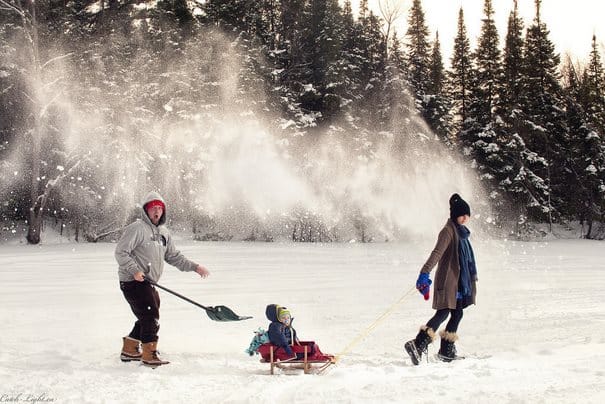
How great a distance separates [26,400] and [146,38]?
3597cm

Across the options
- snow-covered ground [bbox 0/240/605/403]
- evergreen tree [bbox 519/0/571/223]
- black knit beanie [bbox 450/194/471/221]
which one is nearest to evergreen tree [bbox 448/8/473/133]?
evergreen tree [bbox 519/0/571/223]

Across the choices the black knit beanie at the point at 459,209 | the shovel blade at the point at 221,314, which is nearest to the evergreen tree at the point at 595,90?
the black knit beanie at the point at 459,209

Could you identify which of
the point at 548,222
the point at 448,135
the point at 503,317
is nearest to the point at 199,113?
the point at 448,135

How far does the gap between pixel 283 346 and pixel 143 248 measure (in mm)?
1789

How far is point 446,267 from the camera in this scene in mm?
6465

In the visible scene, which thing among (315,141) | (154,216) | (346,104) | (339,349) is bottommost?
(339,349)

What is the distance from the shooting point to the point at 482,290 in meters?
12.5

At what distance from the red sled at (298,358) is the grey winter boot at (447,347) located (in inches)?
51.1

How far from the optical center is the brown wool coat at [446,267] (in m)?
6.36

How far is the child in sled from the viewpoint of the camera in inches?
234

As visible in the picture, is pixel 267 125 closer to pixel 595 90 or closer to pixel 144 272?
pixel 595 90

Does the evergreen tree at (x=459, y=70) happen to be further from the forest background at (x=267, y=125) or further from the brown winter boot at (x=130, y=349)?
the brown winter boot at (x=130, y=349)

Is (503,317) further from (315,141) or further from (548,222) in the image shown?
(548,222)

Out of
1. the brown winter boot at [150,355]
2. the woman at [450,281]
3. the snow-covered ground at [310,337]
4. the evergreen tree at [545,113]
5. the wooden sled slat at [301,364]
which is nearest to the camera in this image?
the snow-covered ground at [310,337]
